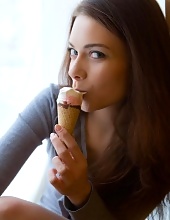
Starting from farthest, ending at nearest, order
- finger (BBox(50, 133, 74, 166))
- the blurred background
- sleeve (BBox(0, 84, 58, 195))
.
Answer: the blurred background
sleeve (BBox(0, 84, 58, 195))
finger (BBox(50, 133, 74, 166))

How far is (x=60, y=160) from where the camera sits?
2.77 ft

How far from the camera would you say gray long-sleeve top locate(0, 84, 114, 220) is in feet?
3.01

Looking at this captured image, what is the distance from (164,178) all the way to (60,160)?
1.09 feet

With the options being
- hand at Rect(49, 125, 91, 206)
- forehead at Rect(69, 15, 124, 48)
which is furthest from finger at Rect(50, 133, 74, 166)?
forehead at Rect(69, 15, 124, 48)

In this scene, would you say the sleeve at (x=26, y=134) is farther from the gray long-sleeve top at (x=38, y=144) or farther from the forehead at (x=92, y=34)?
the forehead at (x=92, y=34)

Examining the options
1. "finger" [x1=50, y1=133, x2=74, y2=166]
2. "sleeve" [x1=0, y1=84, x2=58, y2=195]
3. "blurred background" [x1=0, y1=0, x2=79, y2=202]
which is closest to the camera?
"finger" [x1=50, y1=133, x2=74, y2=166]

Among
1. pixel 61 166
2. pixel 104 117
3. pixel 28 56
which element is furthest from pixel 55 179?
pixel 28 56

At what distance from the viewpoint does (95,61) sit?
88 cm

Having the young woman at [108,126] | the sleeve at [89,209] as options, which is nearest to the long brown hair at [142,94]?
the young woman at [108,126]

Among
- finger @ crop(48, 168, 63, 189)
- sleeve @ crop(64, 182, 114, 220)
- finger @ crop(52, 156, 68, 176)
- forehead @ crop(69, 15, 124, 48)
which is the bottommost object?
sleeve @ crop(64, 182, 114, 220)

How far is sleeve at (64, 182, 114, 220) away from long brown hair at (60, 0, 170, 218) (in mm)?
126

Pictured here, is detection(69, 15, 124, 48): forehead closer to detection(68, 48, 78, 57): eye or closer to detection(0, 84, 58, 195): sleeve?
detection(68, 48, 78, 57): eye

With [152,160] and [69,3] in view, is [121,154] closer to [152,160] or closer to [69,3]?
→ [152,160]

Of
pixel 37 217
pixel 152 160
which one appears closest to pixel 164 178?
pixel 152 160
